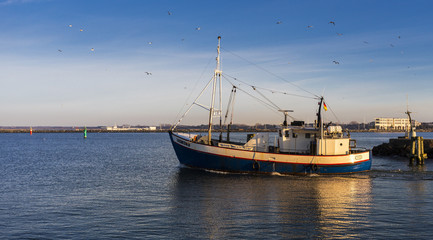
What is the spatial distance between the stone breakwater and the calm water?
28.1m

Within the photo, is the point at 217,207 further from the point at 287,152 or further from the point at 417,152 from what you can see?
the point at 417,152

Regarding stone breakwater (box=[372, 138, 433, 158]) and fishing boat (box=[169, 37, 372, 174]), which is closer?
fishing boat (box=[169, 37, 372, 174])

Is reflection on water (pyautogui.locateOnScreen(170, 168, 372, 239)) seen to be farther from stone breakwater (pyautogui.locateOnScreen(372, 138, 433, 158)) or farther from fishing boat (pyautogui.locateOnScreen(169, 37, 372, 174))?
stone breakwater (pyautogui.locateOnScreen(372, 138, 433, 158))

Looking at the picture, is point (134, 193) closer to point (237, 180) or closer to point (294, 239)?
point (237, 180)

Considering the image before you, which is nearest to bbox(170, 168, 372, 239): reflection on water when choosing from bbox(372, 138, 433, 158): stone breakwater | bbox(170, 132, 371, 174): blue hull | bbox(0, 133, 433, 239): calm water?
bbox(0, 133, 433, 239): calm water

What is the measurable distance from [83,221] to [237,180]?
17.5 m

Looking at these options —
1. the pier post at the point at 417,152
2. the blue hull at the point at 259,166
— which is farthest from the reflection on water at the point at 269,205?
the pier post at the point at 417,152

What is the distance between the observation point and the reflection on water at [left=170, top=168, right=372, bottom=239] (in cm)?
2028

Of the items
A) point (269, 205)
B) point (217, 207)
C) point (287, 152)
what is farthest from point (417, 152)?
point (217, 207)

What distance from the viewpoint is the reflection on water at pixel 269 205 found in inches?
798

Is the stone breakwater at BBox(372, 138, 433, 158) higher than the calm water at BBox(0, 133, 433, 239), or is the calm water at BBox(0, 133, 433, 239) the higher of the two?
the stone breakwater at BBox(372, 138, 433, 158)

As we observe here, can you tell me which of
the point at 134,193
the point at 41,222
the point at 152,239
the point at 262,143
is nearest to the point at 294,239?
the point at 152,239

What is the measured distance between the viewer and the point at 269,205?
26172 mm

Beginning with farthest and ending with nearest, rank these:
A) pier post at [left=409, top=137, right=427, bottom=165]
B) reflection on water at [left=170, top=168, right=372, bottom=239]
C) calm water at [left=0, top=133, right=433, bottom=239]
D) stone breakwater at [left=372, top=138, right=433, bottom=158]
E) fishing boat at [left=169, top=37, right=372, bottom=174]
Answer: stone breakwater at [left=372, top=138, right=433, bottom=158], pier post at [left=409, top=137, right=427, bottom=165], fishing boat at [left=169, top=37, right=372, bottom=174], reflection on water at [left=170, top=168, right=372, bottom=239], calm water at [left=0, top=133, right=433, bottom=239]
